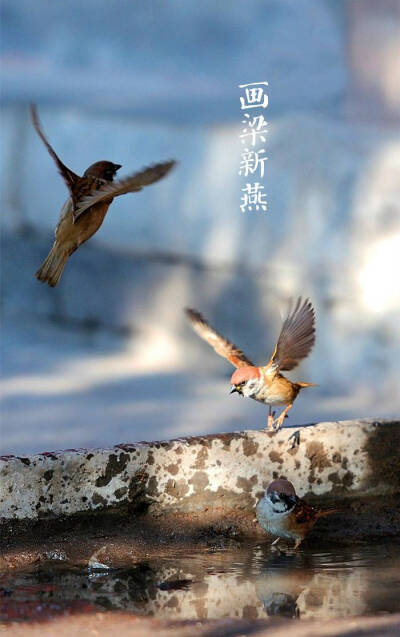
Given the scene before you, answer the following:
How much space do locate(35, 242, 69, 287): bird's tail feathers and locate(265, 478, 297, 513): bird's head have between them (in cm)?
133

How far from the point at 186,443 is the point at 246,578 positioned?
49 centimetres

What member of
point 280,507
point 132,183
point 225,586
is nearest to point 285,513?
point 280,507

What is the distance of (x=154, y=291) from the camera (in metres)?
6.05

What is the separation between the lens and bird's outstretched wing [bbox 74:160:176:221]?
1.39m

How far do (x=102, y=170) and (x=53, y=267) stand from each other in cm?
17

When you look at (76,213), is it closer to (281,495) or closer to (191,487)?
(281,495)

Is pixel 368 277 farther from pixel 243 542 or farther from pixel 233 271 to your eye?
pixel 243 542

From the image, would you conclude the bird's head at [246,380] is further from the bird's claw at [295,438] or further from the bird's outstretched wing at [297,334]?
the bird's claw at [295,438]

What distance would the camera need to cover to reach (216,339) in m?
2.77

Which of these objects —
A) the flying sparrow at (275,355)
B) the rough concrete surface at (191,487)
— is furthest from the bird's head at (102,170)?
the rough concrete surface at (191,487)

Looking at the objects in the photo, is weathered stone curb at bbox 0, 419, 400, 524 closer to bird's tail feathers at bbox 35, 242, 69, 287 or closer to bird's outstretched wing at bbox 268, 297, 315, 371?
bird's outstretched wing at bbox 268, 297, 315, 371

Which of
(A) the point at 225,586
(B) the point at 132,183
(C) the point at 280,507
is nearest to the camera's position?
(B) the point at 132,183

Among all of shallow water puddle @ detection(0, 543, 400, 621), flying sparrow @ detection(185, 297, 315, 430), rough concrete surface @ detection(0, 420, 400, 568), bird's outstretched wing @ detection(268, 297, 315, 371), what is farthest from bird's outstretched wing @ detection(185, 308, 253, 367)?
shallow water puddle @ detection(0, 543, 400, 621)

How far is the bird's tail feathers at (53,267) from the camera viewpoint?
155cm
